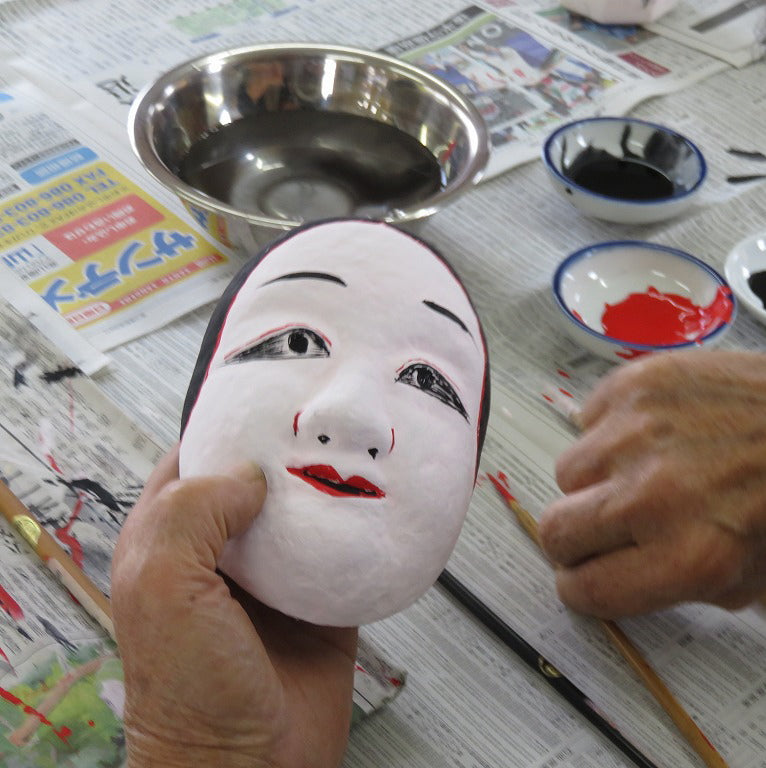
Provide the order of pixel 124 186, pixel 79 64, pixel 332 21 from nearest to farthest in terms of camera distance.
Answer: pixel 124 186, pixel 79 64, pixel 332 21

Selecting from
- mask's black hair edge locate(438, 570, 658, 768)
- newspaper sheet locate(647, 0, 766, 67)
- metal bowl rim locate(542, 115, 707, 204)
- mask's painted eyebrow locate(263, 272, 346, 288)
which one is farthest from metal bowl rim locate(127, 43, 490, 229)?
newspaper sheet locate(647, 0, 766, 67)

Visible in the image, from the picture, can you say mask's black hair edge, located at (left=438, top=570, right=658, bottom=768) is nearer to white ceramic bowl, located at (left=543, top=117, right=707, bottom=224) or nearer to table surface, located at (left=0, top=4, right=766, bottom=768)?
table surface, located at (left=0, top=4, right=766, bottom=768)

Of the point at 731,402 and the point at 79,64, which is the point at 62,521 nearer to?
the point at 731,402

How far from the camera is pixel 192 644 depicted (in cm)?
48

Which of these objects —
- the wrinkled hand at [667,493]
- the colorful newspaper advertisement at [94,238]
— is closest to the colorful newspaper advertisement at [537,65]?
the colorful newspaper advertisement at [94,238]

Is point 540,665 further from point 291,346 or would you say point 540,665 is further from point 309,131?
point 309,131

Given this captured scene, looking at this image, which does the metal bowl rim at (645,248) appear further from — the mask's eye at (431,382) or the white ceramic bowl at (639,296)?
the mask's eye at (431,382)

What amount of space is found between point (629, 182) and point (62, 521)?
0.76 meters

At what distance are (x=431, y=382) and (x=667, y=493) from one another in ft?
0.60

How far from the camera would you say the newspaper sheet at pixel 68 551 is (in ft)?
2.02

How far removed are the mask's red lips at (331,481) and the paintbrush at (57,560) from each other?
0.23 metres

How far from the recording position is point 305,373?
560 mm

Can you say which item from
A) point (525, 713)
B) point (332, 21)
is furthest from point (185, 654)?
point (332, 21)

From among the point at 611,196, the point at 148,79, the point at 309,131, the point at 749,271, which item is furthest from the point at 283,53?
the point at 749,271
